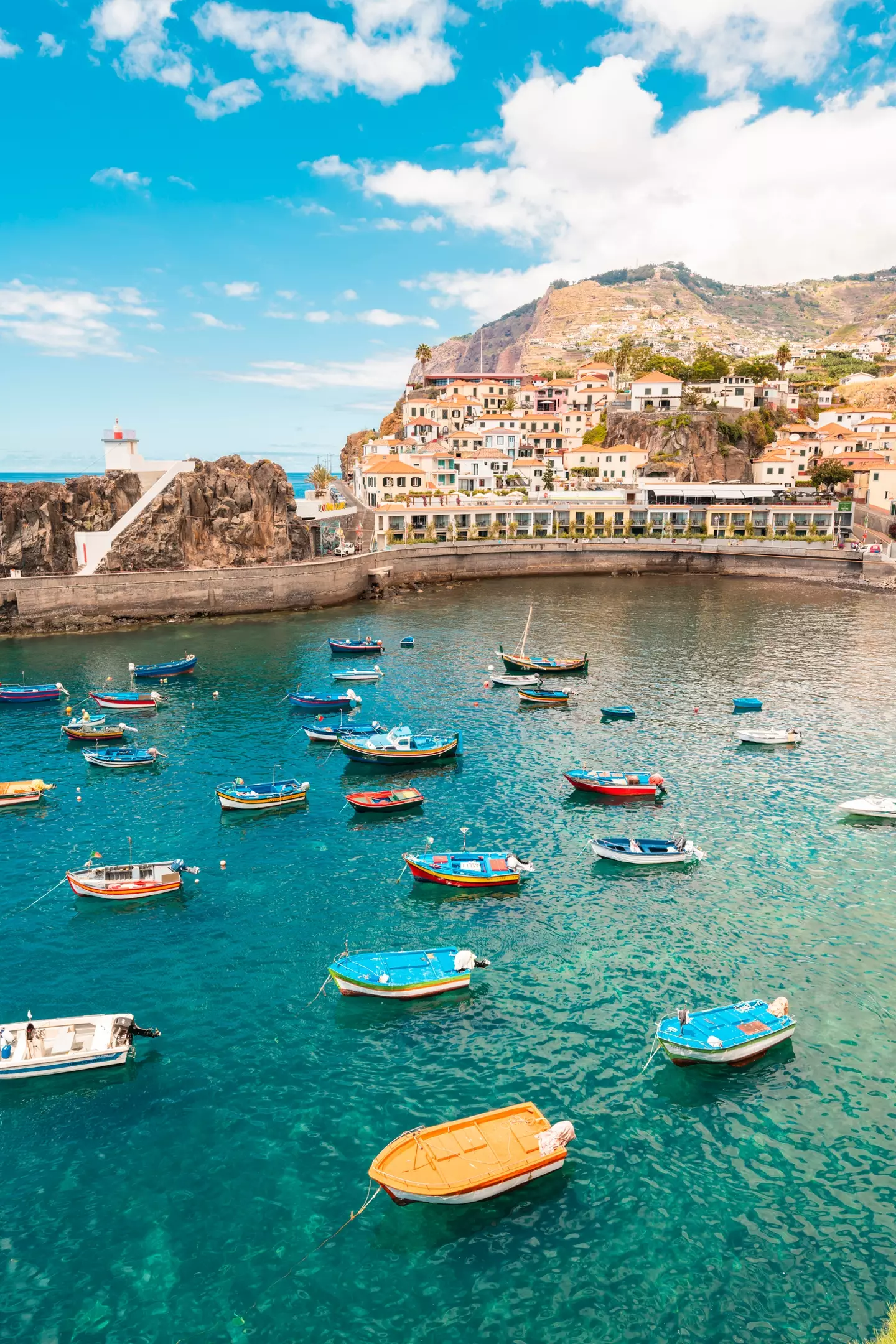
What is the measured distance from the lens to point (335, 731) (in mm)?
58625

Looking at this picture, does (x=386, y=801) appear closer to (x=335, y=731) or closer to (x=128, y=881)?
(x=335, y=731)

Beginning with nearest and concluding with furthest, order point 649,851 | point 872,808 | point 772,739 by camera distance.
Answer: point 649,851
point 872,808
point 772,739

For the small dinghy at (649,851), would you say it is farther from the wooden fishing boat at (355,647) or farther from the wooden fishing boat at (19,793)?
the wooden fishing boat at (355,647)

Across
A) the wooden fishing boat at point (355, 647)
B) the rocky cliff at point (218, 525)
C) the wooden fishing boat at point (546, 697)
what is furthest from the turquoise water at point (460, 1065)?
the rocky cliff at point (218, 525)

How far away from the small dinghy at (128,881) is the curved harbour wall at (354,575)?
62623 millimetres

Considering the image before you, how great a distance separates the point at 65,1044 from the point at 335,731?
32445 mm

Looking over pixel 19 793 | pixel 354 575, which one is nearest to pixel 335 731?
pixel 19 793

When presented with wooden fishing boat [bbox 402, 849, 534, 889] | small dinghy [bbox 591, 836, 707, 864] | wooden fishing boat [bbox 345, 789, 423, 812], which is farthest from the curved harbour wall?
small dinghy [bbox 591, 836, 707, 864]

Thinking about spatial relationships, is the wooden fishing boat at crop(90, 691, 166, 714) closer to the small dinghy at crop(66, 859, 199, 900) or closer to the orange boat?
the small dinghy at crop(66, 859, 199, 900)

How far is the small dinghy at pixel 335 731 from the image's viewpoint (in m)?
58.7

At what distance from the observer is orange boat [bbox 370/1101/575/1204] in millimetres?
21906

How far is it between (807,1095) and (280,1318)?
18.0 meters

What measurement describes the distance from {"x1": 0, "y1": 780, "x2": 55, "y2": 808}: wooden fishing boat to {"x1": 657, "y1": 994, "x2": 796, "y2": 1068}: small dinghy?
38.9m

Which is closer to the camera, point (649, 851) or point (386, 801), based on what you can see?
point (649, 851)
